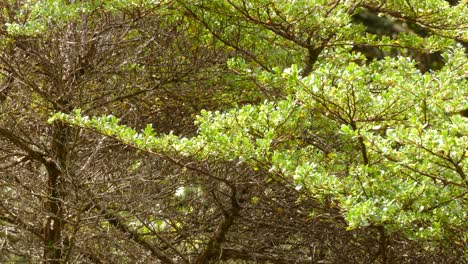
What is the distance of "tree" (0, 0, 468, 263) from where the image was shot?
381cm

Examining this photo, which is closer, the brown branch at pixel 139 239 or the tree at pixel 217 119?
the tree at pixel 217 119

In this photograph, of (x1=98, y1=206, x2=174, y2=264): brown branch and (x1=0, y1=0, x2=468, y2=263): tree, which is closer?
(x1=0, y1=0, x2=468, y2=263): tree

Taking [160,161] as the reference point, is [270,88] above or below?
above

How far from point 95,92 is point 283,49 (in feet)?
4.95

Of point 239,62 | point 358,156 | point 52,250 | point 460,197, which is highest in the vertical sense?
point 239,62

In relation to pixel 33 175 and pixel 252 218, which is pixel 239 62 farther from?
pixel 33 175

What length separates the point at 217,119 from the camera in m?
3.89

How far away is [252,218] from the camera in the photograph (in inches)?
210

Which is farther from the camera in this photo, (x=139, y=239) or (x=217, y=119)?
(x=139, y=239)

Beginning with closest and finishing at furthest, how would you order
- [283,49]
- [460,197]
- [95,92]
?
[460,197] → [95,92] → [283,49]

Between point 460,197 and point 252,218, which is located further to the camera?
point 252,218

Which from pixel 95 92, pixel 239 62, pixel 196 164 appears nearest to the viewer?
pixel 196 164

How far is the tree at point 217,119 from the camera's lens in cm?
381

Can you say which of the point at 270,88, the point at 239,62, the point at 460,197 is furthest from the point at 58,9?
the point at 460,197
